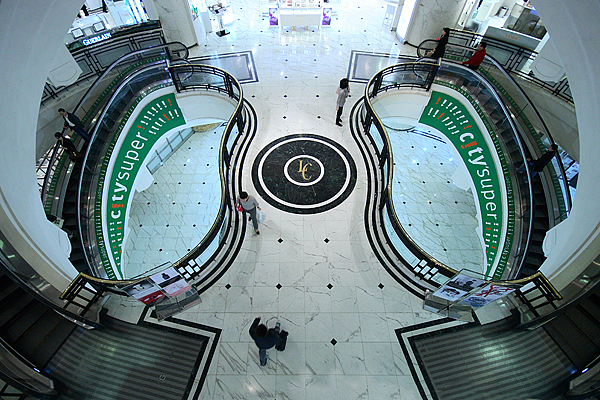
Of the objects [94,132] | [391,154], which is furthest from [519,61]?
[94,132]

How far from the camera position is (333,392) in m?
4.69

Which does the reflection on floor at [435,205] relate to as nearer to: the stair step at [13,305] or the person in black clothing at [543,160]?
the person in black clothing at [543,160]

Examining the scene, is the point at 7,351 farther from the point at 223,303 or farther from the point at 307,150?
the point at 307,150

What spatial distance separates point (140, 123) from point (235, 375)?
801 cm

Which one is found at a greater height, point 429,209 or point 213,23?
point 213,23

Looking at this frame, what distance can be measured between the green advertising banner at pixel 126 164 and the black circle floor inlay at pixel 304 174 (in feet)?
13.4

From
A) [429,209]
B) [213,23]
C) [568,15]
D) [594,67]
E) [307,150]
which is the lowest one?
[429,209]

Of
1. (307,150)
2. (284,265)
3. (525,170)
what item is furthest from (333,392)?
(525,170)

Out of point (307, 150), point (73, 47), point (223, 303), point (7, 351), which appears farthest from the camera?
point (73, 47)

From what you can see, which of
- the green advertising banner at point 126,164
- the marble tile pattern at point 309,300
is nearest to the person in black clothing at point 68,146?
the green advertising banner at point 126,164

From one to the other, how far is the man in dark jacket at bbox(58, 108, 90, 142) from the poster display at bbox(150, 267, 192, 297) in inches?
190

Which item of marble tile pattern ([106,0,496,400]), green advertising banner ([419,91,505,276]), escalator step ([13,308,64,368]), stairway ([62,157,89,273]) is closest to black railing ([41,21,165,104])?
stairway ([62,157,89,273])

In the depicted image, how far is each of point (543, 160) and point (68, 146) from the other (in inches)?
426

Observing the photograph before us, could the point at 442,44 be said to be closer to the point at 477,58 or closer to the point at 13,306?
the point at 477,58
